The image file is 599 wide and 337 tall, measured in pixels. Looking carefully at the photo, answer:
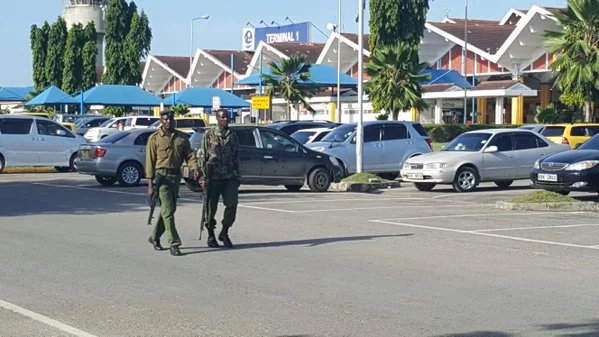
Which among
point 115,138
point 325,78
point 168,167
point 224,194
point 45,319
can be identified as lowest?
point 45,319

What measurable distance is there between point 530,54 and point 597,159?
45.8m

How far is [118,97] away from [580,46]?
22.6 metres

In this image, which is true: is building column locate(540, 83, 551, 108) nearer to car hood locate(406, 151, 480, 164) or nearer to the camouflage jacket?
car hood locate(406, 151, 480, 164)

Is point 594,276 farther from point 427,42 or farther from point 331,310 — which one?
point 427,42

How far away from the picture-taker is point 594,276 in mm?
11516

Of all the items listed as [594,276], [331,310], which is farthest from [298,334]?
[594,276]

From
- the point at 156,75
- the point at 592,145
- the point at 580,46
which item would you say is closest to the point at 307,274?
the point at 592,145

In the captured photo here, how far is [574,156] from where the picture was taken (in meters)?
20.7

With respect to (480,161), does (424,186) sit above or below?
below

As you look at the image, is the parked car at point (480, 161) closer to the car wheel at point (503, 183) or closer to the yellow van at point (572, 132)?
the car wheel at point (503, 183)

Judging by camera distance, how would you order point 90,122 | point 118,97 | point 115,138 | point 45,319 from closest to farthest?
point 45,319
point 115,138
point 90,122
point 118,97

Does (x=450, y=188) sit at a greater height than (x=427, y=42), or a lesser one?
lesser

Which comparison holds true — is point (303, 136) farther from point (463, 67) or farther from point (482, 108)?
point (482, 108)

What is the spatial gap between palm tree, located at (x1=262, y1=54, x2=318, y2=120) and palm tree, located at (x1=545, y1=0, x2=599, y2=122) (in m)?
17.8
